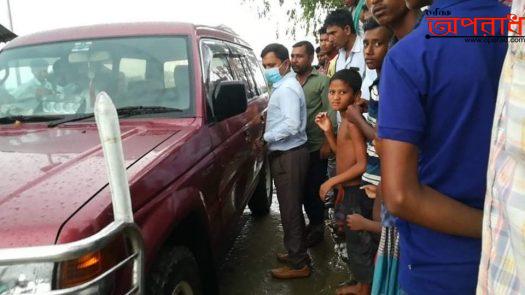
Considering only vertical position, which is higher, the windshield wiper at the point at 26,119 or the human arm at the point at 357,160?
the windshield wiper at the point at 26,119

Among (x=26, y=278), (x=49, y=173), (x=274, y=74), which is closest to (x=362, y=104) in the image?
(x=274, y=74)

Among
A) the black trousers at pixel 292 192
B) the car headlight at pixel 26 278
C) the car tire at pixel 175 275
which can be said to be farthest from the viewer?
the black trousers at pixel 292 192

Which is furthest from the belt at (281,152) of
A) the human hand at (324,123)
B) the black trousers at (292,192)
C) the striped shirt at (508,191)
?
the striped shirt at (508,191)

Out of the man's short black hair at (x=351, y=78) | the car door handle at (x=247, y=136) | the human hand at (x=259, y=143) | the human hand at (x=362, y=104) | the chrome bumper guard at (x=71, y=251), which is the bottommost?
the human hand at (x=259, y=143)

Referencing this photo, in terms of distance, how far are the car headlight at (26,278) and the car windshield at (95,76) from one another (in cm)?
141

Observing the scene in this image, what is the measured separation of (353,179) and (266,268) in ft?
4.53

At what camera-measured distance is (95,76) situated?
9.00 feet

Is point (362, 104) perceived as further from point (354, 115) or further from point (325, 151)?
point (325, 151)

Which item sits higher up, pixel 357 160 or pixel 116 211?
pixel 116 211

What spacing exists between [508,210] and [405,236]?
1.93 ft

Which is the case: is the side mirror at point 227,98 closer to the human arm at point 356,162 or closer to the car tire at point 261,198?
the human arm at point 356,162

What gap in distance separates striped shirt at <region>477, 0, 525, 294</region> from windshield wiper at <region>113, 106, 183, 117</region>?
2.01 metres

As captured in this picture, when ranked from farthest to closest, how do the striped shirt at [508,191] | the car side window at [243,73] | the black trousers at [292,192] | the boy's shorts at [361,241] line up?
1. the car side window at [243,73]
2. the black trousers at [292,192]
3. the boy's shorts at [361,241]
4. the striped shirt at [508,191]

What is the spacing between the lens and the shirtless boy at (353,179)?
2.68 meters
